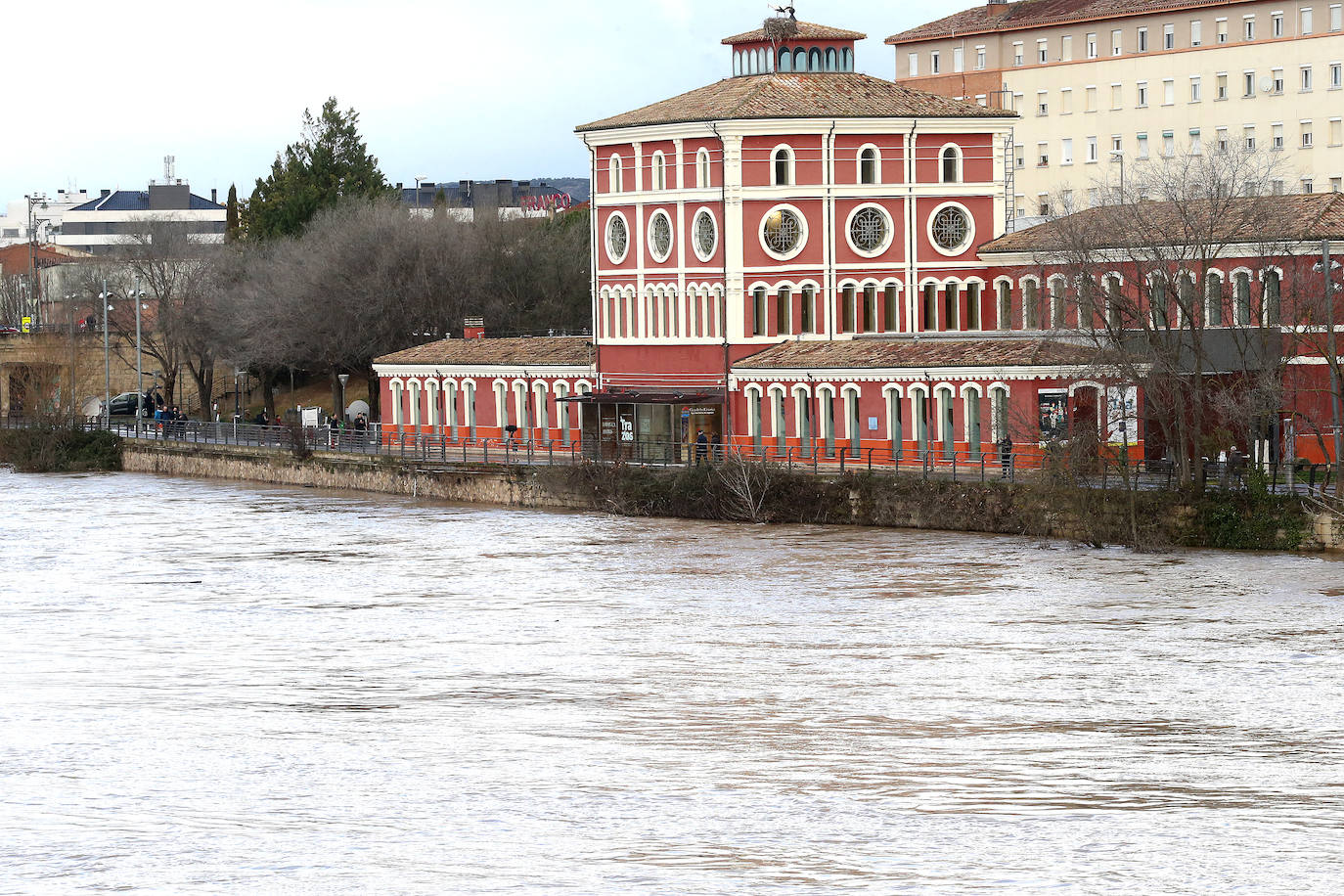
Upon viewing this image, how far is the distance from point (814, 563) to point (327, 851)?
24.8 metres

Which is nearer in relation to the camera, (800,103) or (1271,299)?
(1271,299)

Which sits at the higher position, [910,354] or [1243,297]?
[1243,297]

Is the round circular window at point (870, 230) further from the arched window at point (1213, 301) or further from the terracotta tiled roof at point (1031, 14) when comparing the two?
the terracotta tiled roof at point (1031, 14)

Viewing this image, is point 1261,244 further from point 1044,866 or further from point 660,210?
point 1044,866

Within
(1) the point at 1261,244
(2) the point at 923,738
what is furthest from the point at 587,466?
(2) the point at 923,738

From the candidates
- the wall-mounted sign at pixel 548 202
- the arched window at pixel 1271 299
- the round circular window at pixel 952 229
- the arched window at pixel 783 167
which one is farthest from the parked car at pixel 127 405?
the arched window at pixel 1271 299

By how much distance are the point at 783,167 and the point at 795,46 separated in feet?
17.5

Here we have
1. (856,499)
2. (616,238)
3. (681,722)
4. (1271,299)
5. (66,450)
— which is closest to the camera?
(681,722)

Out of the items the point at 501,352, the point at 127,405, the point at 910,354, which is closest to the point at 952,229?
the point at 910,354

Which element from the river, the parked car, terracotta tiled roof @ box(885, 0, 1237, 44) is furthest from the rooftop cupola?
the parked car

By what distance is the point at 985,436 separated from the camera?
186ft

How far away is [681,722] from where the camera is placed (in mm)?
30312

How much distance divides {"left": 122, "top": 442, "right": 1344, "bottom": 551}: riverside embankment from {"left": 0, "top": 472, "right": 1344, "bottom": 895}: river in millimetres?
1016

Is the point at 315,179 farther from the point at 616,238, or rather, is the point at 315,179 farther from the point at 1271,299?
the point at 1271,299
